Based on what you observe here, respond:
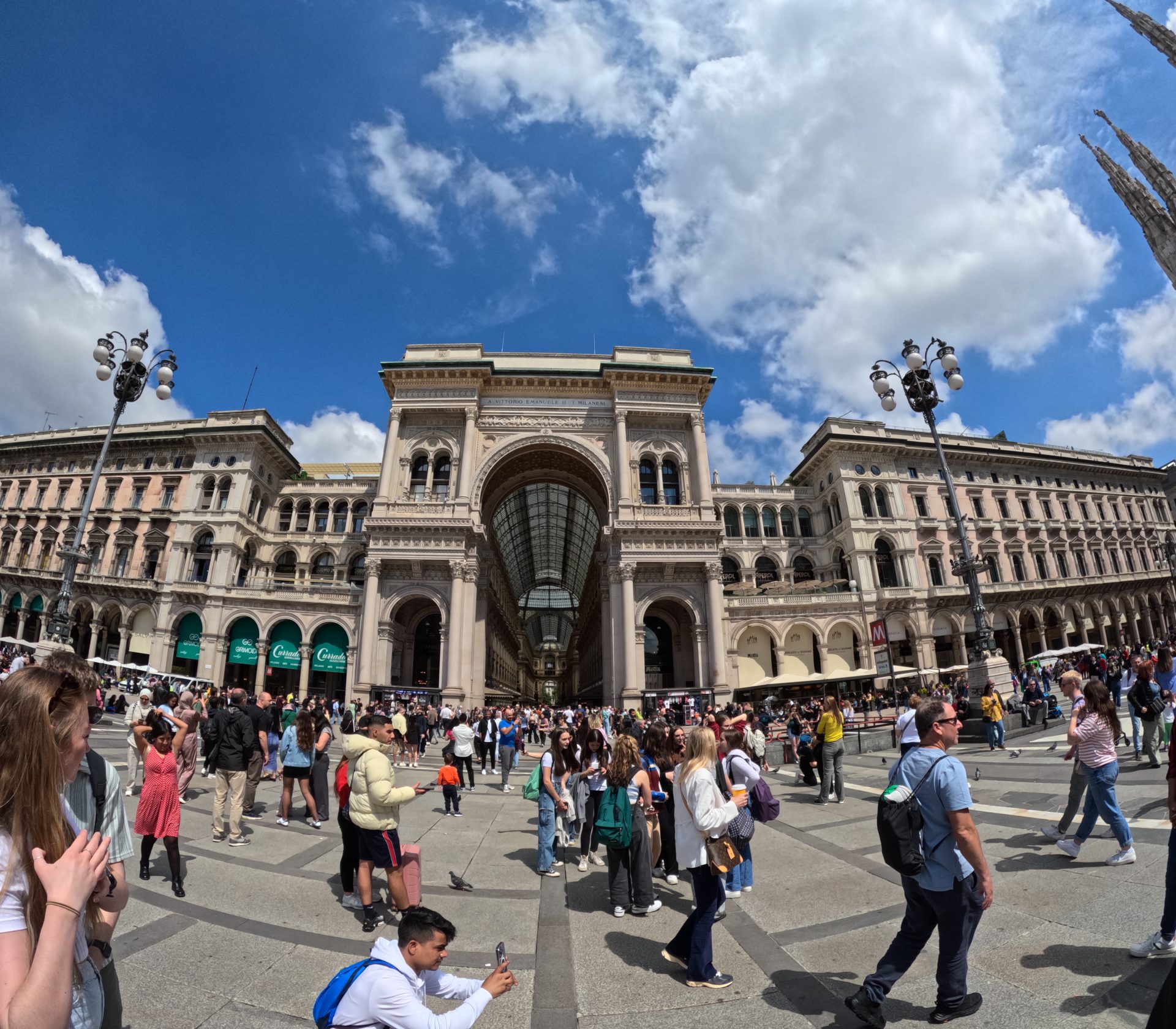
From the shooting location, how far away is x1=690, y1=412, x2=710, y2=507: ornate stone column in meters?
33.8

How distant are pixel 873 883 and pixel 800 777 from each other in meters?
7.65

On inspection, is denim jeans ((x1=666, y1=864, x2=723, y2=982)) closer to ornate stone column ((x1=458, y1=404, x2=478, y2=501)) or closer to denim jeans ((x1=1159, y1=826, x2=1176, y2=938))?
denim jeans ((x1=1159, y1=826, x2=1176, y2=938))

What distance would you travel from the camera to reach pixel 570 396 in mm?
36094

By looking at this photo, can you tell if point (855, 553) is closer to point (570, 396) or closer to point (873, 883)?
point (570, 396)

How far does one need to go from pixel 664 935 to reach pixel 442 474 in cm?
3279

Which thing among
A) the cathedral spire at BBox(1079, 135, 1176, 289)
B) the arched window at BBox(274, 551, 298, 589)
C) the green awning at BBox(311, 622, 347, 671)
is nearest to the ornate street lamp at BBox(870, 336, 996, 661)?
the green awning at BBox(311, 622, 347, 671)

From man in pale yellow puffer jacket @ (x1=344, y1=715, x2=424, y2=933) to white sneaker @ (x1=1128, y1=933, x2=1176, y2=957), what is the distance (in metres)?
5.45

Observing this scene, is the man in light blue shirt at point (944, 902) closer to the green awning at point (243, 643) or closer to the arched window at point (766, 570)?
the green awning at point (243, 643)

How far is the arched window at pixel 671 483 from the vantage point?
34.9m

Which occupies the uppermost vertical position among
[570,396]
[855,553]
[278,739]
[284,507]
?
[570,396]

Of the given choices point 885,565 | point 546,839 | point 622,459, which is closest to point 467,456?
point 622,459

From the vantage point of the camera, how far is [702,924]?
4.26 metres

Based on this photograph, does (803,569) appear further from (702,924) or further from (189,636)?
(702,924)

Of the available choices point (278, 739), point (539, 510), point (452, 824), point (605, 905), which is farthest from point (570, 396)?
point (605, 905)
